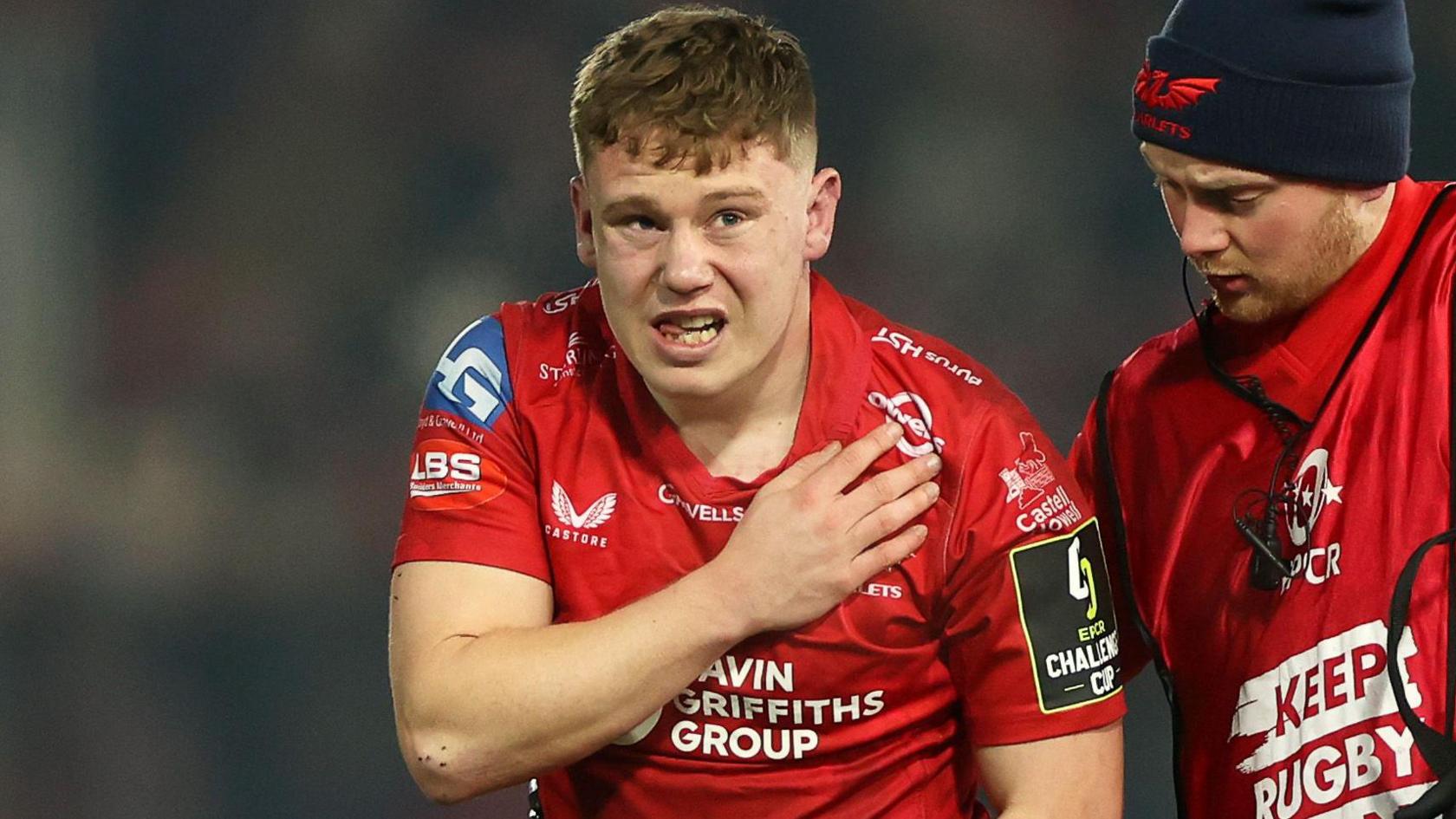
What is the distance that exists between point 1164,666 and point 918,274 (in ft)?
5.12

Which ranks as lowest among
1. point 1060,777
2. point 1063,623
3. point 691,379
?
point 1060,777

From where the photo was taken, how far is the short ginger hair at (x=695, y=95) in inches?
63.6

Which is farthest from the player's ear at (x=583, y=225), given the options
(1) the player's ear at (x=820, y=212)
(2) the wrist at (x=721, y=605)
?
(2) the wrist at (x=721, y=605)

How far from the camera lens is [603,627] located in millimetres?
1609

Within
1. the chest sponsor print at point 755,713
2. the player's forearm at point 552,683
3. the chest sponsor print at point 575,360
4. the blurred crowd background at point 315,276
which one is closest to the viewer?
the player's forearm at point 552,683

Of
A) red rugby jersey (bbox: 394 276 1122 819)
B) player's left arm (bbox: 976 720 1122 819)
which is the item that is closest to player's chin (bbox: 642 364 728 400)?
red rugby jersey (bbox: 394 276 1122 819)

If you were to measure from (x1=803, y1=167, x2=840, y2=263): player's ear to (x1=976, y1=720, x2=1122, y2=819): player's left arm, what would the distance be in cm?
50

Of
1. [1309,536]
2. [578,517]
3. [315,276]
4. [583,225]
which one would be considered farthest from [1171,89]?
[315,276]

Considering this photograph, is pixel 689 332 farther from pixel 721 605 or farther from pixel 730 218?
pixel 721 605

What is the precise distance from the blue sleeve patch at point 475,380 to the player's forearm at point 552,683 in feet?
0.79

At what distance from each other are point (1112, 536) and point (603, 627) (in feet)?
1.93

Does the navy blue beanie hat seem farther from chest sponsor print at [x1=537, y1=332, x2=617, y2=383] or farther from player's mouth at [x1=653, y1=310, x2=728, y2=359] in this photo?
chest sponsor print at [x1=537, y1=332, x2=617, y2=383]

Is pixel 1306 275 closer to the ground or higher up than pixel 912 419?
higher up

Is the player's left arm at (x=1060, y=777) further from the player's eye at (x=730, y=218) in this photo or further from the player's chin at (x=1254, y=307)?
the player's eye at (x=730, y=218)
